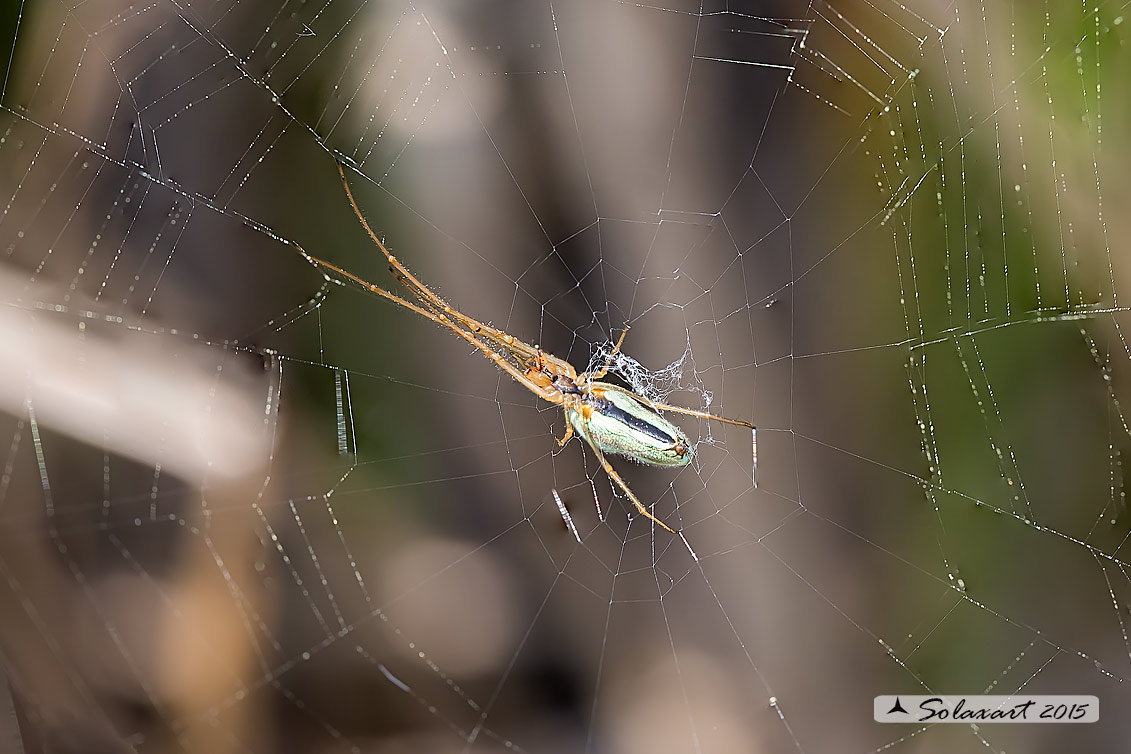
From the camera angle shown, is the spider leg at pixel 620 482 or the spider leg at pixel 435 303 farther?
the spider leg at pixel 620 482

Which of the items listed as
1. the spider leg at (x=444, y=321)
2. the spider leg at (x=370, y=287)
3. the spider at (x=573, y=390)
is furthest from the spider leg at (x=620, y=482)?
the spider leg at (x=370, y=287)

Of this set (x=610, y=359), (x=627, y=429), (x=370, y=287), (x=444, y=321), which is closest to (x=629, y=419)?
(x=627, y=429)

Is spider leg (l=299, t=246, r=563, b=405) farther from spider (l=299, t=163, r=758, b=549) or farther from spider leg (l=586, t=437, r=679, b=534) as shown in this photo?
spider leg (l=586, t=437, r=679, b=534)

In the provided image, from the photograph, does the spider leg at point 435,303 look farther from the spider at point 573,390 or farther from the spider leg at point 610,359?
the spider leg at point 610,359

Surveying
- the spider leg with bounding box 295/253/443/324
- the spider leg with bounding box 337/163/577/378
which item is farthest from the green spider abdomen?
the spider leg with bounding box 295/253/443/324

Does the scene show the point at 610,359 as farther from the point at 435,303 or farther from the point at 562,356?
the point at 435,303

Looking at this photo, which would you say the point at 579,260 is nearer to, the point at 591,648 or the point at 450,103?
the point at 450,103

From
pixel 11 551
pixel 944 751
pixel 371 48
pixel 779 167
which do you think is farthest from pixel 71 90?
pixel 944 751

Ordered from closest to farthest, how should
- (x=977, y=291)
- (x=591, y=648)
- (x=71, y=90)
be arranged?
(x=71, y=90) → (x=977, y=291) → (x=591, y=648)
